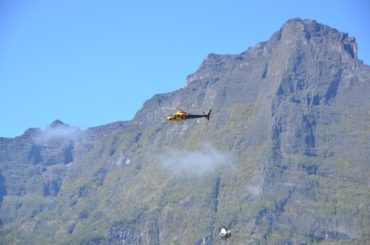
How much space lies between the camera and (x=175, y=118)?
189 m

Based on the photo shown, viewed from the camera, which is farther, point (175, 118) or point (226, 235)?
point (175, 118)

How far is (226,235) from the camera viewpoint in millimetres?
169375

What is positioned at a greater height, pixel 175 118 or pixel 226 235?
pixel 175 118

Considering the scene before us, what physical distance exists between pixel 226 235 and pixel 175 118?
29329mm
